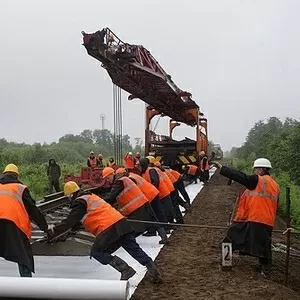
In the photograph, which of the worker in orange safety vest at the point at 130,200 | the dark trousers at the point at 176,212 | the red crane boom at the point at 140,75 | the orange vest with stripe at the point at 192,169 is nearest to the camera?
the worker in orange safety vest at the point at 130,200

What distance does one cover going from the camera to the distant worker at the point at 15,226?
17.3 feet

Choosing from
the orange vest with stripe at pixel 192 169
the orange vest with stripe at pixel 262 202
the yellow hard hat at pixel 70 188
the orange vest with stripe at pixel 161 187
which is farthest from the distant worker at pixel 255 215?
the orange vest with stripe at pixel 192 169

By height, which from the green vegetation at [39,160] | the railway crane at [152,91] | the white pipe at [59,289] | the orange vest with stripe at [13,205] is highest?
the railway crane at [152,91]

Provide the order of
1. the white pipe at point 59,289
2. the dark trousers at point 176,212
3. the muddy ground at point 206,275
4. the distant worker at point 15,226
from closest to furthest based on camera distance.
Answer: the white pipe at point 59,289 → the distant worker at point 15,226 → the muddy ground at point 206,275 → the dark trousers at point 176,212

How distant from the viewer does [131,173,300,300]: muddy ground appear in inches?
219

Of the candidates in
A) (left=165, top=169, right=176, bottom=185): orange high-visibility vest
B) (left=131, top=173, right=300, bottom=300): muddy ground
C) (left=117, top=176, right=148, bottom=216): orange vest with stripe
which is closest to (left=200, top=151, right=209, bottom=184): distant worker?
(left=165, top=169, right=176, bottom=185): orange high-visibility vest

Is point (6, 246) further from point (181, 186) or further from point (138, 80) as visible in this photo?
point (138, 80)

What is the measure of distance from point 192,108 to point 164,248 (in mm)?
13996

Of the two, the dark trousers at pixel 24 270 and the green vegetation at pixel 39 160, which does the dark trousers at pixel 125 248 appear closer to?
the dark trousers at pixel 24 270

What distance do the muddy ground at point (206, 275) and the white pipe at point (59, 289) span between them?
13.1 ft

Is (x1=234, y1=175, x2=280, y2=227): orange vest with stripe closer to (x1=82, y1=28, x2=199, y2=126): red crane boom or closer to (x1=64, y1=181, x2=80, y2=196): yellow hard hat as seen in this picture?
(x1=64, y1=181, x2=80, y2=196): yellow hard hat

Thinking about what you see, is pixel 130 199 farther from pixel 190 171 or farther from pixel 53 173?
pixel 190 171

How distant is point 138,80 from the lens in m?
15.9

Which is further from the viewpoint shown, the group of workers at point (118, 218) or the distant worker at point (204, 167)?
the distant worker at point (204, 167)
